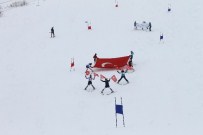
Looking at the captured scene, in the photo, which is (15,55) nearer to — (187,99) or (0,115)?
(0,115)

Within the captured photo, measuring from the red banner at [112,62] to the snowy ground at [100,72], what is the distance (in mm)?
590

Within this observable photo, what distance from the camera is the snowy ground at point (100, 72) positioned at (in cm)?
2066

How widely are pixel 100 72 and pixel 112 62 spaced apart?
109 cm

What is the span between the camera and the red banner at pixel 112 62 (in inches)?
1107

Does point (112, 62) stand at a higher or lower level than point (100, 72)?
higher

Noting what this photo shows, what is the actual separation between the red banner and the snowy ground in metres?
0.59

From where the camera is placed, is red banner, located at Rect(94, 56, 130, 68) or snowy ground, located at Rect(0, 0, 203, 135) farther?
red banner, located at Rect(94, 56, 130, 68)

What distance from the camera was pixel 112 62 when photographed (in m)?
28.3

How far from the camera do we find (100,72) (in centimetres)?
2838

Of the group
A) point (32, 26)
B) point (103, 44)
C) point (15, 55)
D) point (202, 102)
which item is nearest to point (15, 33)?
point (32, 26)

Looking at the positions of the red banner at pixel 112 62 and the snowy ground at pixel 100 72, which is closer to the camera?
the snowy ground at pixel 100 72

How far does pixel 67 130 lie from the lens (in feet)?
65.8

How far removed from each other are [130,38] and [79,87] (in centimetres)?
1195

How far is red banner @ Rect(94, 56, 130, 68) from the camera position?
28.1 m
